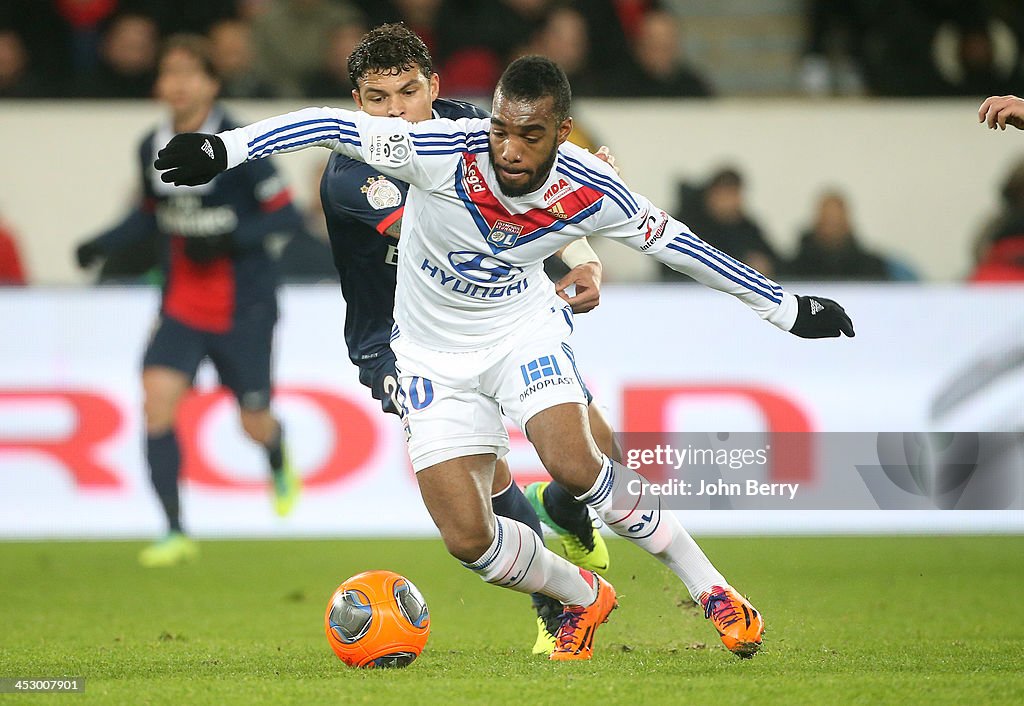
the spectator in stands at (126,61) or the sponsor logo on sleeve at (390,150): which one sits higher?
the spectator in stands at (126,61)

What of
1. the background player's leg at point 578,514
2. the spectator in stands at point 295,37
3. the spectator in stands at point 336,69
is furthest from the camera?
the spectator in stands at point 295,37

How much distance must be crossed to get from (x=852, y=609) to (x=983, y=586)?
1.04m

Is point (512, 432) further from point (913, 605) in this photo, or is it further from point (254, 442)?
point (913, 605)

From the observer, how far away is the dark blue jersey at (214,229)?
26.3 ft

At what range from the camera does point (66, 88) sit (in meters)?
11.2

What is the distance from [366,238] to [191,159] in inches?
54.6

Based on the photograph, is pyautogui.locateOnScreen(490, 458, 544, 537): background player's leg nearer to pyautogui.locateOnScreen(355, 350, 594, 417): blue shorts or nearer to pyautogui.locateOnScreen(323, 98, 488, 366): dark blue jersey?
pyautogui.locateOnScreen(355, 350, 594, 417): blue shorts

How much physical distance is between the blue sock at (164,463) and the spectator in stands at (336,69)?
3715 millimetres

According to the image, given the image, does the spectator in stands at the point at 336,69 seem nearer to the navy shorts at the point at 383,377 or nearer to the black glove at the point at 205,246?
the black glove at the point at 205,246

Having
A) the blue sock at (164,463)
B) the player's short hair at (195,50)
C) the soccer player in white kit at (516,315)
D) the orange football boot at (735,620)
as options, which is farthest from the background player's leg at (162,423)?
the orange football boot at (735,620)

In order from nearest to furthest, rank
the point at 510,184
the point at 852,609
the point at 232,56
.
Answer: the point at 510,184, the point at 852,609, the point at 232,56

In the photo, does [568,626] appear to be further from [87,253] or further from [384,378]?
[87,253]

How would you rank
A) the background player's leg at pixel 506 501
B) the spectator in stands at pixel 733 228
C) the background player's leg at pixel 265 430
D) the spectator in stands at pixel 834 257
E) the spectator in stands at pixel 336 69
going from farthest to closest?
the spectator in stands at pixel 336 69, the spectator in stands at pixel 834 257, the spectator in stands at pixel 733 228, the background player's leg at pixel 265 430, the background player's leg at pixel 506 501

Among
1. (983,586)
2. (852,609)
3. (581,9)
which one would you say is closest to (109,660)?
(852,609)
